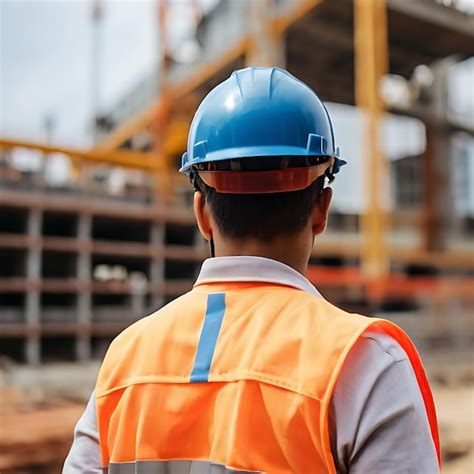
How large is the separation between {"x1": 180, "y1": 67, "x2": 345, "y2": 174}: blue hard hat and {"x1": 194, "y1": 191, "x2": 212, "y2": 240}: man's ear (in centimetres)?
6

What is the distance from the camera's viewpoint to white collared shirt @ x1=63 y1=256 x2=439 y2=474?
73 cm

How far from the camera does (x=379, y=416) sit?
725mm

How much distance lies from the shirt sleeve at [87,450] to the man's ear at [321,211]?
463mm

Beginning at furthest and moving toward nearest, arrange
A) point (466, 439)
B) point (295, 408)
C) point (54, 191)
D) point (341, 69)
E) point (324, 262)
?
1. point (341, 69)
2. point (324, 262)
3. point (54, 191)
4. point (466, 439)
5. point (295, 408)

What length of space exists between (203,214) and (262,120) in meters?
0.19

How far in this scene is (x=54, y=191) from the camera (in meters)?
14.1

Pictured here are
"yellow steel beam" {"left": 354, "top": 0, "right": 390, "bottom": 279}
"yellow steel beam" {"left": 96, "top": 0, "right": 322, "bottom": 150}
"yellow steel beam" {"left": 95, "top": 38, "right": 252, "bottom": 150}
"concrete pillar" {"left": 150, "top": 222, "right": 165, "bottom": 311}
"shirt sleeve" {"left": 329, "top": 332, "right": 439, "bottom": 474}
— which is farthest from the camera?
"yellow steel beam" {"left": 95, "top": 38, "right": 252, "bottom": 150}

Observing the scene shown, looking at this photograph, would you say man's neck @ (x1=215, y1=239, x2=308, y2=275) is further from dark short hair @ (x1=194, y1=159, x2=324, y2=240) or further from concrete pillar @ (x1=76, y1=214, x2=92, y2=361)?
concrete pillar @ (x1=76, y1=214, x2=92, y2=361)

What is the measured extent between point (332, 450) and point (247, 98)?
54cm

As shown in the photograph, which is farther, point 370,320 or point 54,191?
point 54,191

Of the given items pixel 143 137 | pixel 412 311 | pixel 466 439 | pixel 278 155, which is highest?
pixel 143 137

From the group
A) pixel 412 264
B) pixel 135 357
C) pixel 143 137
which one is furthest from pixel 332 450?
pixel 143 137

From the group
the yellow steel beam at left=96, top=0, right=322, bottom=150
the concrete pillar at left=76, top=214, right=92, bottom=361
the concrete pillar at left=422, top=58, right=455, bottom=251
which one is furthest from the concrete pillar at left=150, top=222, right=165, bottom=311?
the concrete pillar at left=422, top=58, right=455, bottom=251

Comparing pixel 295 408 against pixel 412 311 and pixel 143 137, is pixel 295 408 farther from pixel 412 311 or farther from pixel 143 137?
pixel 143 137
